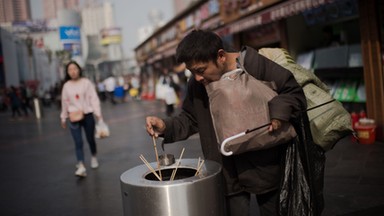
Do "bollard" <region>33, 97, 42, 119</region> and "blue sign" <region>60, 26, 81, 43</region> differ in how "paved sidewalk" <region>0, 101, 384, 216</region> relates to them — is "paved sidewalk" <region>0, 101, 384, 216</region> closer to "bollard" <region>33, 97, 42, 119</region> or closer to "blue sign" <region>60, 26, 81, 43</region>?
"blue sign" <region>60, 26, 81, 43</region>

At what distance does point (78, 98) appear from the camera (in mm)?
6379

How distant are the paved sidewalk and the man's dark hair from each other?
256 centimetres

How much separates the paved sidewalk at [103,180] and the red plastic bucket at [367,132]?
0.51ft

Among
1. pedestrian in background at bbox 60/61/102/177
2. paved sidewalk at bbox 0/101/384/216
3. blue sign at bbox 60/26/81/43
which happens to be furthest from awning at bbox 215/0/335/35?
blue sign at bbox 60/26/81/43

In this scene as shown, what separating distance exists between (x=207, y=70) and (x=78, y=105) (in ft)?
15.2

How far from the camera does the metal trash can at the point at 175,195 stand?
6.51 feet

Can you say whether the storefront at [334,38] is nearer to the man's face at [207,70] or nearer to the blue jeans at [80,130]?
the blue jeans at [80,130]

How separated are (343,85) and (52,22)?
11401cm

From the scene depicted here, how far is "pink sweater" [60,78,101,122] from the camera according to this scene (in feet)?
20.9

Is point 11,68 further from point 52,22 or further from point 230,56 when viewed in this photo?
point 52,22

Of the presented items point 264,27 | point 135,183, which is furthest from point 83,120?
point 264,27

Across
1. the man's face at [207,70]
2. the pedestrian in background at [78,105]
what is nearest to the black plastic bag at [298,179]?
the man's face at [207,70]

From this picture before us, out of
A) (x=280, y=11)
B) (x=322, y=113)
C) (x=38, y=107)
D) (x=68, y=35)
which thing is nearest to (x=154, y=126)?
(x=322, y=113)

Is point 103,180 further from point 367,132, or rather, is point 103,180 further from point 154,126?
point 367,132
